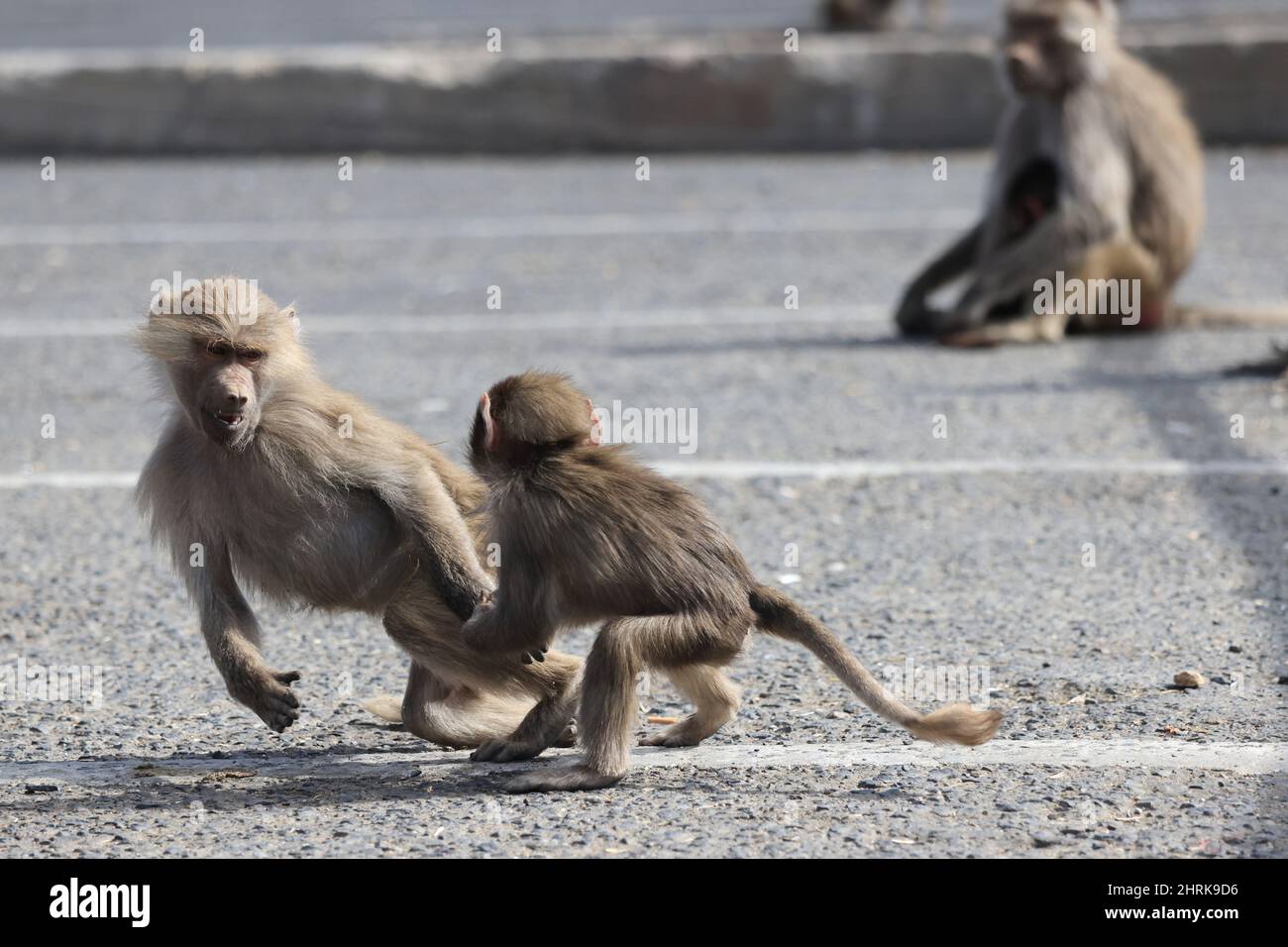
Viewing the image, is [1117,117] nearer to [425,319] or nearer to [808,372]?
[808,372]

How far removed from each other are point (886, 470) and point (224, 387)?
293 cm

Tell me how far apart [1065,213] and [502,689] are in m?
5.18

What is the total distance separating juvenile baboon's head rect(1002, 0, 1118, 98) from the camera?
8.44 m

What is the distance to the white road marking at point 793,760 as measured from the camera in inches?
150

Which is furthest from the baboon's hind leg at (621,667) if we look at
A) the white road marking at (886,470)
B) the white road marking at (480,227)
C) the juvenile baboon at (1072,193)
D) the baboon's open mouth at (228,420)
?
the white road marking at (480,227)

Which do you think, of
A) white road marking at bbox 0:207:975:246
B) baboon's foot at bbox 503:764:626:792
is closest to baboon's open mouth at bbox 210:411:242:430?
baboon's foot at bbox 503:764:626:792

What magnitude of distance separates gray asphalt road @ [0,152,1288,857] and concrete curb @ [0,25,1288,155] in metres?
1.24

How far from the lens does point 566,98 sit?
13.0 m

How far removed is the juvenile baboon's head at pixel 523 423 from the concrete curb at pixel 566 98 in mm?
9311

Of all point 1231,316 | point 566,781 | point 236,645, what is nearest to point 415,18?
point 1231,316

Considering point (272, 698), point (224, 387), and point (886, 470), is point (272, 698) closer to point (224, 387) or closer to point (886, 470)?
point (224, 387)

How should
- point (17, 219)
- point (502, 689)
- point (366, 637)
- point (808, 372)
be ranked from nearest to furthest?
point (502, 689) → point (366, 637) → point (808, 372) → point (17, 219)

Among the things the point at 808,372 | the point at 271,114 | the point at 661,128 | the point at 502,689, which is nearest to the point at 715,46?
the point at 661,128
